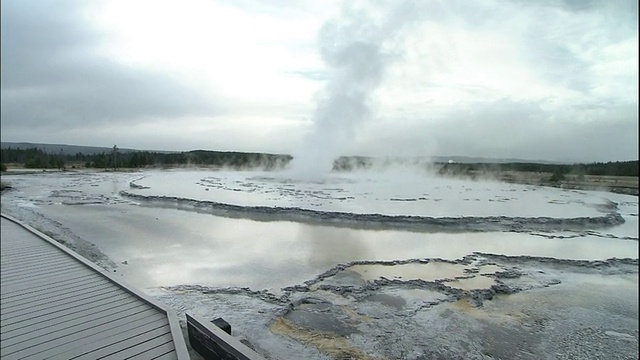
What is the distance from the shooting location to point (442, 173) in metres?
46.4

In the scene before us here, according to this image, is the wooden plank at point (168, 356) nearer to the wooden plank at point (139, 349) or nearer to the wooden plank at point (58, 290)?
the wooden plank at point (139, 349)

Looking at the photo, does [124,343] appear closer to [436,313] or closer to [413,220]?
[436,313]

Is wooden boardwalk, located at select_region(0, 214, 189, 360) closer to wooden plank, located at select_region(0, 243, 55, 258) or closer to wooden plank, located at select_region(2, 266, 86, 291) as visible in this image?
wooden plank, located at select_region(2, 266, 86, 291)

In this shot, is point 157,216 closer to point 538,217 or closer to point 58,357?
point 58,357

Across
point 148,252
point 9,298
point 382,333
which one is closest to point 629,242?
point 382,333

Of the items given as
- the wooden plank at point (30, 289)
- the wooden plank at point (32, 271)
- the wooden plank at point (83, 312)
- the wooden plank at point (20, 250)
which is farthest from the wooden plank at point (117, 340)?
the wooden plank at point (20, 250)

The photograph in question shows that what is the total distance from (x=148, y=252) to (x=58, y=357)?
535 centimetres

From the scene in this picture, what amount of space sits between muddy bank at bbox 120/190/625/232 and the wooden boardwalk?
7.88 meters

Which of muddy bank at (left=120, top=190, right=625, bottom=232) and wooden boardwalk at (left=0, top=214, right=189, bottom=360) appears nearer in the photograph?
wooden boardwalk at (left=0, top=214, right=189, bottom=360)

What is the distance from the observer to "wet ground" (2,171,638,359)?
4.62m

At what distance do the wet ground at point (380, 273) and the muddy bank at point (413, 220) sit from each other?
2.8 inches

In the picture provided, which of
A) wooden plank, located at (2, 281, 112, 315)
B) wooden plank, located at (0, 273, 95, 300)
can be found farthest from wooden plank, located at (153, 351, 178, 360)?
wooden plank, located at (0, 273, 95, 300)

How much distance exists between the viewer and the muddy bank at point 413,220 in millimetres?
12094

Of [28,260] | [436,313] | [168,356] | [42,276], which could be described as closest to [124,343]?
[168,356]
